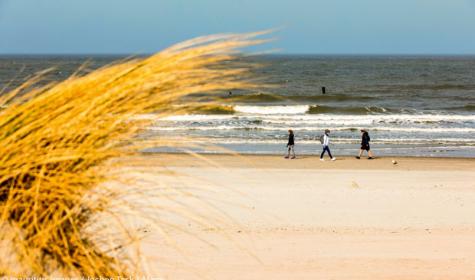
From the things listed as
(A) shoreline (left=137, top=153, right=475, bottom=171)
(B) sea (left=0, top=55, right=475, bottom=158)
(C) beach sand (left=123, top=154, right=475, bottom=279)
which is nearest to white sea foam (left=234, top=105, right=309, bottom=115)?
(B) sea (left=0, top=55, right=475, bottom=158)

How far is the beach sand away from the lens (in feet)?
19.7

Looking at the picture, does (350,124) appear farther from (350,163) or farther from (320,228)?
(320,228)

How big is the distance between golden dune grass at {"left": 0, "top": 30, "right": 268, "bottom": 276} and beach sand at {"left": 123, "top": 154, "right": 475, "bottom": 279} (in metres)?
0.20

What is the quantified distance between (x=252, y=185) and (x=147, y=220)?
12.2m

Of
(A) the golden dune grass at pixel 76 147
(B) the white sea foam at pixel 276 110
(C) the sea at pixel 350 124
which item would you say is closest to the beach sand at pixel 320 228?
(A) the golden dune grass at pixel 76 147

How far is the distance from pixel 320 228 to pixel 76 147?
7865mm

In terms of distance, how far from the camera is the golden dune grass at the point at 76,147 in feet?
6.51

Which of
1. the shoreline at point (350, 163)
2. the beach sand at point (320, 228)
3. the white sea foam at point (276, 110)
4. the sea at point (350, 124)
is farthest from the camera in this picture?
the white sea foam at point (276, 110)

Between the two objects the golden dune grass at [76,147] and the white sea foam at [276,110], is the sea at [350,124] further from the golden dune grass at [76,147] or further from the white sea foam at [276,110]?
the golden dune grass at [76,147]

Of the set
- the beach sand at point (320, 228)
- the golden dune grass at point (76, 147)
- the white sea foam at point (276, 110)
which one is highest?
the golden dune grass at point (76, 147)

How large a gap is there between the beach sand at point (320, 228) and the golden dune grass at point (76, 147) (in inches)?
7.8

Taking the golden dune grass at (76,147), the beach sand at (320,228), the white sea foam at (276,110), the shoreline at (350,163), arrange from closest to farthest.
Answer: the golden dune grass at (76,147) → the beach sand at (320,228) → the shoreline at (350,163) → the white sea foam at (276,110)

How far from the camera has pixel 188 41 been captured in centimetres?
228

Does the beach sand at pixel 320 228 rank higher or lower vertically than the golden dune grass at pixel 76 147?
lower
